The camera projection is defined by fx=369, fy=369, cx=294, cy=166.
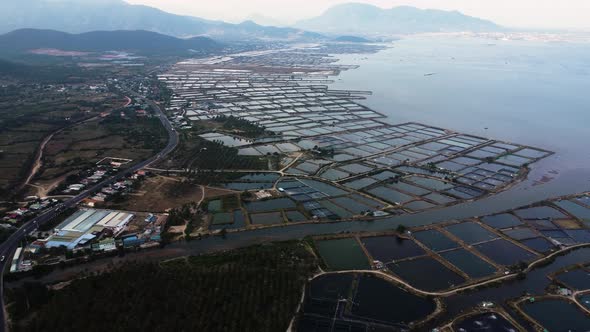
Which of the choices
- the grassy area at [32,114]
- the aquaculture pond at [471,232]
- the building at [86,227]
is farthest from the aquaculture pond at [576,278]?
the grassy area at [32,114]

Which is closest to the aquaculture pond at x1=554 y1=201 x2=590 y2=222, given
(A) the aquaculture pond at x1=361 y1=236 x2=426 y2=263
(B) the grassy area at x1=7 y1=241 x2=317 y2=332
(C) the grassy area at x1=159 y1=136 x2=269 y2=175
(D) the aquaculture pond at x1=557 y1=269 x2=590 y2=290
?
(D) the aquaculture pond at x1=557 y1=269 x2=590 y2=290

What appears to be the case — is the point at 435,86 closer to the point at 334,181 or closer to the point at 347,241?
the point at 334,181

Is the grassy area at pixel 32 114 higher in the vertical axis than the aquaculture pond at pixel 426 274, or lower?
higher

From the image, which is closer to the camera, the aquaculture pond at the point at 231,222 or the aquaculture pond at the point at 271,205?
the aquaculture pond at the point at 231,222

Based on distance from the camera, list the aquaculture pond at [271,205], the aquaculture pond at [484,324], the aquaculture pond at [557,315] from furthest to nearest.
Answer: the aquaculture pond at [271,205]
the aquaculture pond at [557,315]
the aquaculture pond at [484,324]

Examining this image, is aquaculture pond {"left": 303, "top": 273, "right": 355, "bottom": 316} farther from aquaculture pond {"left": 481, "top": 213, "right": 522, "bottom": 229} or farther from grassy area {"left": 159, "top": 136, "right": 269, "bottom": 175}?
grassy area {"left": 159, "top": 136, "right": 269, "bottom": 175}

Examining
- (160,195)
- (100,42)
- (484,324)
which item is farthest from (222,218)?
(100,42)

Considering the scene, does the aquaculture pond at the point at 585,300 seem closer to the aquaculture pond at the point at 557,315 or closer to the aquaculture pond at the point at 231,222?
the aquaculture pond at the point at 557,315
